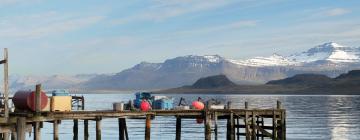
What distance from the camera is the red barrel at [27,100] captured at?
3722cm

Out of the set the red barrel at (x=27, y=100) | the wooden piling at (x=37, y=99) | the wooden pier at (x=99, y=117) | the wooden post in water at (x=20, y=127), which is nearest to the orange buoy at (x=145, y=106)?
the wooden pier at (x=99, y=117)

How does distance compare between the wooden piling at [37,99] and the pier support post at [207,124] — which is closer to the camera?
the wooden piling at [37,99]

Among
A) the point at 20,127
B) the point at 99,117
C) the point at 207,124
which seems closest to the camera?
the point at 20,127

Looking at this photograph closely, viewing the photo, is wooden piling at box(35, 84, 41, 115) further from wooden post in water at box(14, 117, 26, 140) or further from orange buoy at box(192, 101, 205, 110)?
orange buoy at box(192, 101, 205, 110)

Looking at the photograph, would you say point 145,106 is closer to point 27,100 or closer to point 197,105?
point 197,105

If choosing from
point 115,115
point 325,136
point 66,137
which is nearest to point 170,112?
point 115,115

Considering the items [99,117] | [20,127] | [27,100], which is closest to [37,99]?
[27,100]

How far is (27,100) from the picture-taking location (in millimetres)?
37281

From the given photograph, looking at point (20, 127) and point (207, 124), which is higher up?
point (20, 127)

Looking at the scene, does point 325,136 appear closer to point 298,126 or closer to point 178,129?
point 298,126

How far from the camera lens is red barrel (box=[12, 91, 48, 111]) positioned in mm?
37219

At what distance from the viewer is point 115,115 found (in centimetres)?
4303

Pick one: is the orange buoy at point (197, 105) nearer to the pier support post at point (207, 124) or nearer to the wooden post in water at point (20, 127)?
the pier support post at point (207, 124)

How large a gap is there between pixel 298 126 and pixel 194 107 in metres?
66.4
